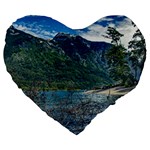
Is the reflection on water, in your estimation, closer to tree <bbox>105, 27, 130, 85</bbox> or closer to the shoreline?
the shoreline

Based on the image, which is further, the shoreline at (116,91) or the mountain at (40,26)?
the shoreline at (116,91)

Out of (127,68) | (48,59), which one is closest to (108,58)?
(127,68)

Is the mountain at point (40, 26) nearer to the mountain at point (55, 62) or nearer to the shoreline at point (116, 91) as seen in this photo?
the mountain at point (55, 62)

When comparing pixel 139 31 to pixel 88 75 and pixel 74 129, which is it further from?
pixel 74 129

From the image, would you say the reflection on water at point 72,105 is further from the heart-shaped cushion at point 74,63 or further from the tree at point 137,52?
the tree at point 137,52

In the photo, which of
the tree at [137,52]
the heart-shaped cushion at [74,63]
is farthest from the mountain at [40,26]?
the tree at [137,52]

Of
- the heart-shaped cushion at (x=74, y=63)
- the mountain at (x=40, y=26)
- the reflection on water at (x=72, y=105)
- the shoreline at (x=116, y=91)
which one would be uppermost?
the mountain at (x=40, y=26)

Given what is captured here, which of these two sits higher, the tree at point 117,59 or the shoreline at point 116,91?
the tree at point 117,59

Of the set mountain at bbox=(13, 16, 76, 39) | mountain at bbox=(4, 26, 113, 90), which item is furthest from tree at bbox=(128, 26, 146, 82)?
mountain at bbox=(13, 16, 76, 39)

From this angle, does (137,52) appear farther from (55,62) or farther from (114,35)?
(55,62)
